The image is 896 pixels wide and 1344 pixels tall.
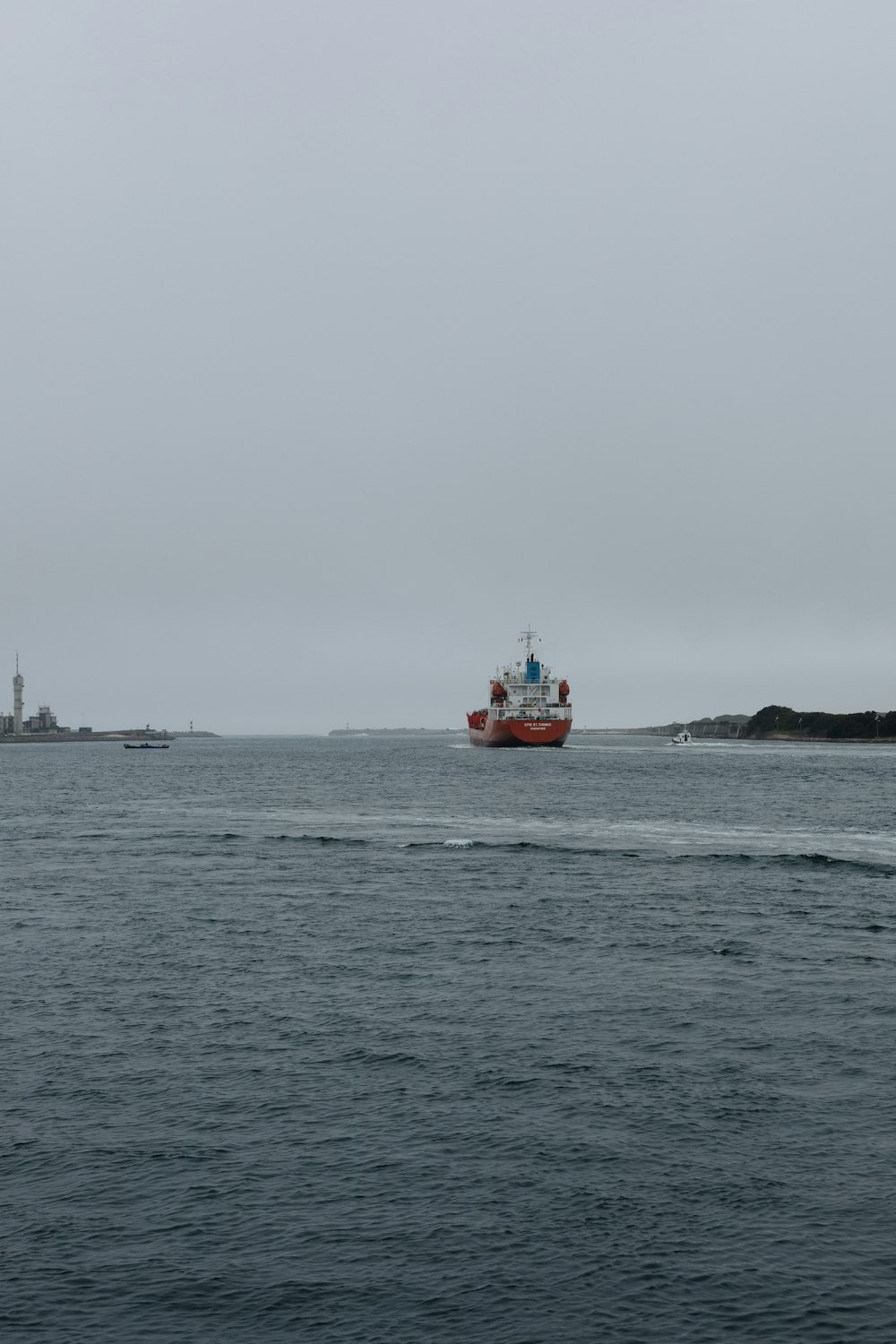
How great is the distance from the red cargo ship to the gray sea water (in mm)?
135978

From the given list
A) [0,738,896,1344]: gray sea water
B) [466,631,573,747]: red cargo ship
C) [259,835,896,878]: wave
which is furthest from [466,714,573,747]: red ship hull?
[0,738,896,1344]: gray sea water

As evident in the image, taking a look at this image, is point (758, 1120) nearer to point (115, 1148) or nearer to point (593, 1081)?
point (593, 1081)

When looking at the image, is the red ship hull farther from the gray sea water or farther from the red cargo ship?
the gray sea water

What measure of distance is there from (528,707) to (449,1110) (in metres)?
170

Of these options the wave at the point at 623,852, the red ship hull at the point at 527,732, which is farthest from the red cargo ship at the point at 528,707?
the wave at the point at 623,852

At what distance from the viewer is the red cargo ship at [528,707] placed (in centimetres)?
17912

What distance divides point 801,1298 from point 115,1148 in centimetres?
975

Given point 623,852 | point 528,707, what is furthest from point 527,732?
point 623,852

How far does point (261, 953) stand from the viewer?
29.4 metres

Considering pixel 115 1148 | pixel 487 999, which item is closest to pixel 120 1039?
pixel 115 1148

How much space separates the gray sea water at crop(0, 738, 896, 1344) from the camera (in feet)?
39.7

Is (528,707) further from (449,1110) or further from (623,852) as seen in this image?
(449,1110)

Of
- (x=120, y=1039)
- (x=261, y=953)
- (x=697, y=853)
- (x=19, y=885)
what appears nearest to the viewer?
(x=120, y=1039)

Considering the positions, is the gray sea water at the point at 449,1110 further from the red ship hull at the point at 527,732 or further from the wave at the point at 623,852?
the red ship hull at the point at 527,732
